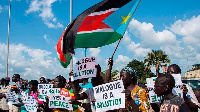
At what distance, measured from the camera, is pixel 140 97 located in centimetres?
422

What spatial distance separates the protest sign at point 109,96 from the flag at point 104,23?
2.19 metres

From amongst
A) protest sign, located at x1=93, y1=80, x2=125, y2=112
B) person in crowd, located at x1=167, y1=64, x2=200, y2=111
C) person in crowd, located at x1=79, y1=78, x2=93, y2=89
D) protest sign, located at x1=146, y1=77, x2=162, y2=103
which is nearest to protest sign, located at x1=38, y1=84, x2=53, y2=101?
person in crowd, located at x1=79, y1=78, x2=93, y2=89

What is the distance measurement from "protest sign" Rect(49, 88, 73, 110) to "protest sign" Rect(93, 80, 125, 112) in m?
1.18

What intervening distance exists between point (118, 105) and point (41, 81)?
4.16 meters

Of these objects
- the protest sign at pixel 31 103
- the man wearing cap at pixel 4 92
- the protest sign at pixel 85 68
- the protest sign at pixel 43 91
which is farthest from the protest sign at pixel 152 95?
the man wearing cap at pixel 4 92

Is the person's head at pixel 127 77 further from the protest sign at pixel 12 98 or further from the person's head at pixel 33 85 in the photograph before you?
the protest sign at pixel 12 98

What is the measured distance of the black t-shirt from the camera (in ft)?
10.7

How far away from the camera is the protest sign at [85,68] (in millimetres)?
5668

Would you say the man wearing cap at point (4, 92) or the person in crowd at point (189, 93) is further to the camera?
the man wearing cap at point (4, 92)

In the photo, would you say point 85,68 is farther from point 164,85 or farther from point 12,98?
point 12,98

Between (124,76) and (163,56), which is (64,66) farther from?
(163,56)

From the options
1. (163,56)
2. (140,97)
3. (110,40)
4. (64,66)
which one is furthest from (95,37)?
(163,56)

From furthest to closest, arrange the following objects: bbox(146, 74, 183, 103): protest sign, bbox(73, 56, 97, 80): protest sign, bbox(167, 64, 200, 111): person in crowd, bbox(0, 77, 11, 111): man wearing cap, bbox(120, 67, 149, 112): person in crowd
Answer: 1. bbox(0, 77, 11, 111): man wearing cap
2. bbox(73, 56, 97, 80): protest sign
3. bbox(146, 74, 183, 103): protest sign
4. bbox(167, 64, 200, 111): person in crowd
5. bbox(120, 67, 149, 112): person in crowd

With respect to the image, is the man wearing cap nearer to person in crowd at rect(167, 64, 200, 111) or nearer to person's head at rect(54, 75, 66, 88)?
person's head at rect(54, 75, 66, 88)
